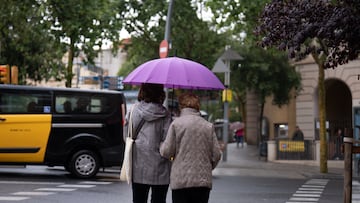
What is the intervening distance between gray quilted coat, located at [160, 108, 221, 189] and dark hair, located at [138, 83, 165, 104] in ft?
1.45

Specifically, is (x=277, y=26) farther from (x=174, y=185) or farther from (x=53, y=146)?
(x=53, y=146)

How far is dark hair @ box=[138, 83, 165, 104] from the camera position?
5668 mm

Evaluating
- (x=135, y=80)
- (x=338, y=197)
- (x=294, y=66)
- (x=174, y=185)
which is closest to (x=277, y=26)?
(x=135, y=80)

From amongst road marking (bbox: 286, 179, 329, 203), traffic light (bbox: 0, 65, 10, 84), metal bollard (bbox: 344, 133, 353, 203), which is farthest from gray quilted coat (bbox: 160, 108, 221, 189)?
traffic light (bbox: 0, 65, 10, 84)

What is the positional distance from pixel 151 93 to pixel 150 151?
1.94 ft

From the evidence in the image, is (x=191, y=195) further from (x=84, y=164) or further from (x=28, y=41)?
(x=28, y=41)

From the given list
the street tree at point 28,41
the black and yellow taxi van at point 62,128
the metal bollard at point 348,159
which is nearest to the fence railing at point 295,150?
the street tree at point 28,41

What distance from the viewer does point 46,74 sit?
2922 cm

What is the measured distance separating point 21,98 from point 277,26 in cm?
662

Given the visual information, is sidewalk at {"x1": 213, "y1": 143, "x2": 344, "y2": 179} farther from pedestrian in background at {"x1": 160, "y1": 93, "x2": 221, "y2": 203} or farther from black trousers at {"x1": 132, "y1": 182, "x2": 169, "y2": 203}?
pedestrian in background at {"x1": 160, "y1": 93, "x2": 221, "y2": 203}

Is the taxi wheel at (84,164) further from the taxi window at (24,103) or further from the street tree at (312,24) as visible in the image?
the street tree at (312,24)

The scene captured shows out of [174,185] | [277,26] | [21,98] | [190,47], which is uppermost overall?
[190,47]

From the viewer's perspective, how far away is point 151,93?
567 centimetres

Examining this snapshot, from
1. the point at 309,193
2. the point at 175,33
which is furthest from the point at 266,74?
the point at 309,193
